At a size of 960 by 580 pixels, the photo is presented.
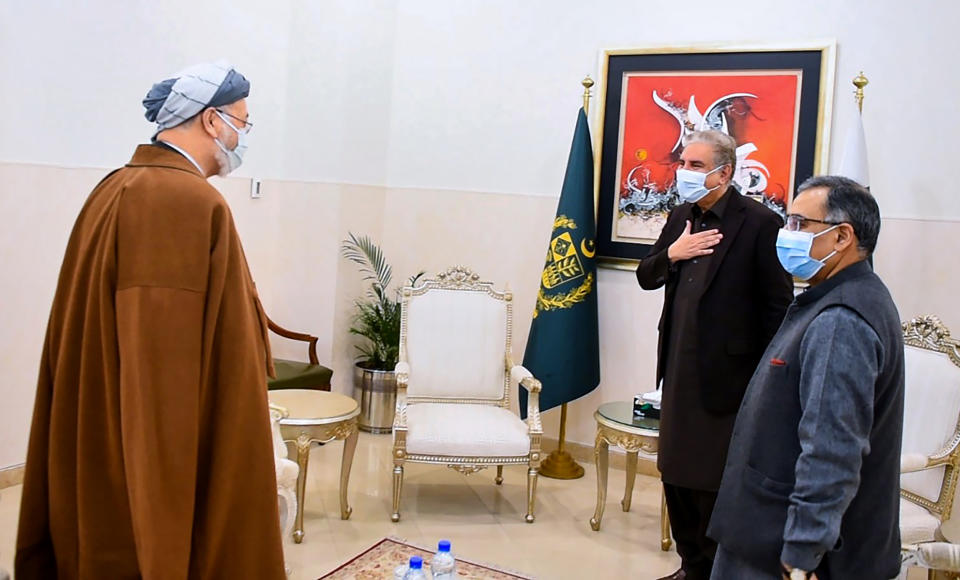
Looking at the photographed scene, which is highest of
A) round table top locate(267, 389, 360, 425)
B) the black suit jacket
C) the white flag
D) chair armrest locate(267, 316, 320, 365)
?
the white flag

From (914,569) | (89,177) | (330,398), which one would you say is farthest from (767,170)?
(89,177)

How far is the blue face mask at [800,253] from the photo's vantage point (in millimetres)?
1988

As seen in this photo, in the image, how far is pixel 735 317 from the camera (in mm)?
2969

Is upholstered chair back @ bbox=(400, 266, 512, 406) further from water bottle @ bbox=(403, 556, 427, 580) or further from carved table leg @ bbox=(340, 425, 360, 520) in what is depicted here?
water bottle @ bbox=(403, 556, 427, 580)

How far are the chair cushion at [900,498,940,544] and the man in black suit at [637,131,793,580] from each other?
0.72 meters

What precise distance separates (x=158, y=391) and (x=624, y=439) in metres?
2.54

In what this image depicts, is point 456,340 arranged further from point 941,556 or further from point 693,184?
point 941,556

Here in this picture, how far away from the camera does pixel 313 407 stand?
402 centimetres

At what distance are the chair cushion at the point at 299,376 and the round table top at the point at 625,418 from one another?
1.77 metres

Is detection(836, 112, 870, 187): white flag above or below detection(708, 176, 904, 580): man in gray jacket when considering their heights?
above

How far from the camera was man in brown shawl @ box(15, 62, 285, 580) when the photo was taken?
1893mm

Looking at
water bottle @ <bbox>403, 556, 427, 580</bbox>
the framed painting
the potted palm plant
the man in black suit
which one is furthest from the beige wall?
water bottle @ <bbox>403, 556, 427, 580</bbox>

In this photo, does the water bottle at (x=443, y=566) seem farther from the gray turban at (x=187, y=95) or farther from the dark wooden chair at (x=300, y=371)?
the dark wooden chair at (x=300, y=371)

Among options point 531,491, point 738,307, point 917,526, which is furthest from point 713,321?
point 531,491
